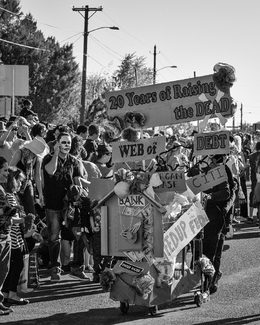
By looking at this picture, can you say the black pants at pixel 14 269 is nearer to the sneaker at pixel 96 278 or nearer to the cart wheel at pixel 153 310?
the cart wheel at pixel 153 310

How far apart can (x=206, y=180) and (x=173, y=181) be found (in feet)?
1.88

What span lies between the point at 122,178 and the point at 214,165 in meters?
1.50

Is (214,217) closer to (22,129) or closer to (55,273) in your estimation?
(55,273)

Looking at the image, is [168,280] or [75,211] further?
[75,211]

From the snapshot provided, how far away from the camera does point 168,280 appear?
756cm

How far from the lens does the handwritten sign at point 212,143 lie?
8.05 m

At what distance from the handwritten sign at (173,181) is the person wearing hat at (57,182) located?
2.12 meters

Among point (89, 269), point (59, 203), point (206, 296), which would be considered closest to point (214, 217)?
point (206, 296)

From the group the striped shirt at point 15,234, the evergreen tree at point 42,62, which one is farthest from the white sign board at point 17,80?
the evergreen tree at point 42,62

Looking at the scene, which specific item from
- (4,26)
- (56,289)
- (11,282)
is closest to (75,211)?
(56,289)

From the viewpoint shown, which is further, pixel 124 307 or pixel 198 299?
pixel 198 299

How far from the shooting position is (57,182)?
9.54m

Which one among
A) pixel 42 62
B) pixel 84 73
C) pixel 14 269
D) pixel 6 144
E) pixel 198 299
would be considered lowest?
pixel 198 299

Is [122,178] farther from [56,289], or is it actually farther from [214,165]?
[56,289]
